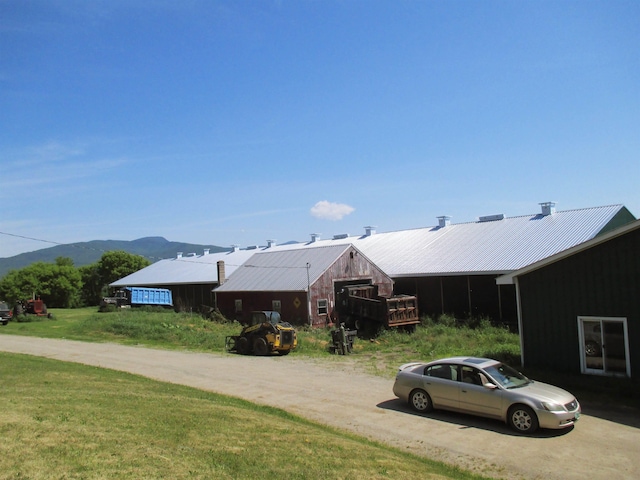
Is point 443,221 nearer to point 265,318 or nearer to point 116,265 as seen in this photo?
point 265,318

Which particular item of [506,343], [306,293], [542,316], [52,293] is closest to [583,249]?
[542,316]

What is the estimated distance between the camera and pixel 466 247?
1471 inches

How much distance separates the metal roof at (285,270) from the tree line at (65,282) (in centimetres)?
3365

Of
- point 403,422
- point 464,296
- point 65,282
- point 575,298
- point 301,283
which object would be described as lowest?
point 403,422

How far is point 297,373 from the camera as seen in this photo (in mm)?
20000

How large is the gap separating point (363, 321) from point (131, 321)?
1561cm

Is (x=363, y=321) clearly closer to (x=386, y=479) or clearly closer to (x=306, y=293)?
(x=306, y=293)

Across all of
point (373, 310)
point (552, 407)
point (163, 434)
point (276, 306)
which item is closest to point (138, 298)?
point (276, 306)

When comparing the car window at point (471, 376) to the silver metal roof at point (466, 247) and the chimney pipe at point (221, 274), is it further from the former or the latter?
the chimney pipe at point (221, 274)

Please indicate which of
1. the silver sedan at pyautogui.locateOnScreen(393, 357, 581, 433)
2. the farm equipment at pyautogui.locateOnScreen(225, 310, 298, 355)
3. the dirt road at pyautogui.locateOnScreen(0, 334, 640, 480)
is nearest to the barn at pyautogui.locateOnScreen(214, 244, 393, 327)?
the farm equipment at pyautogui.locateOnScreen(225, 310, 298, 355)

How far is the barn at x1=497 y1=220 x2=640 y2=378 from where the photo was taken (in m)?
16.2

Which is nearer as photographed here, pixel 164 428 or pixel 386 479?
pixel 386 479

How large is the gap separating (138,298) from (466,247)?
29233 millimetres

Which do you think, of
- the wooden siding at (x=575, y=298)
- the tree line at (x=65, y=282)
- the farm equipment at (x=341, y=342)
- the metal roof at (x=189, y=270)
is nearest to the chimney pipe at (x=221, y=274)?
the metal roof at (x=189, y=270)
